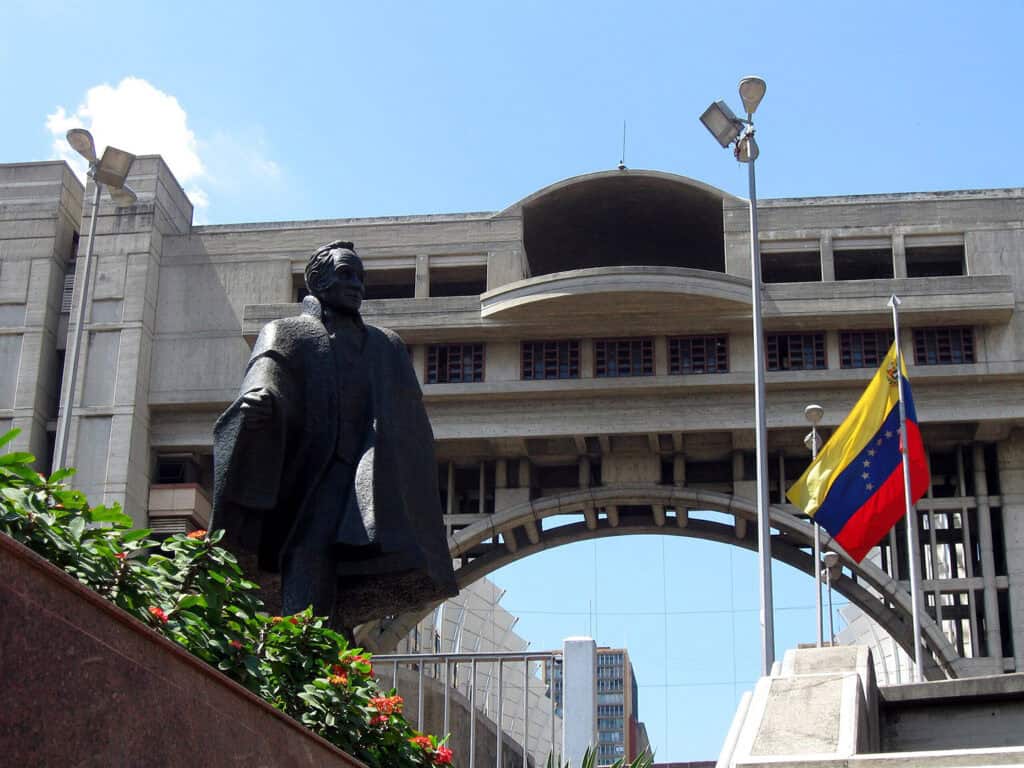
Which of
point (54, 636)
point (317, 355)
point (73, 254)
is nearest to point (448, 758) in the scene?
point (317, 355)

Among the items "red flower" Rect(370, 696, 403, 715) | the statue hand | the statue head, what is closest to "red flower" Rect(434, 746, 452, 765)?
"red flower" Rect(370, 696, 403, 715)

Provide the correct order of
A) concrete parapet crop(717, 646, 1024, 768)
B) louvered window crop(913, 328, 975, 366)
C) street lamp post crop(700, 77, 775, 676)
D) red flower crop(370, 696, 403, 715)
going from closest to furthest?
red flower crop(370, 696, 403, 715), concrete parapet crop(717, 646, 1024, 768), street lamp post crop(700, 77, 775, 676), louvered window crop(913, 328, 975, 366)

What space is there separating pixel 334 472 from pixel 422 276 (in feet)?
83.9

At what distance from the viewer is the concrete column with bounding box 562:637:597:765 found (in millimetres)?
6797

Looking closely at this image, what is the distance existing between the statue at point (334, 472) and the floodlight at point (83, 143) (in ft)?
51.7

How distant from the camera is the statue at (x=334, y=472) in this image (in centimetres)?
651

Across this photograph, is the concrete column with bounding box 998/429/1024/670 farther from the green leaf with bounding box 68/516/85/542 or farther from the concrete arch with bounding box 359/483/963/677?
the green leaf with bounding box 68/516/85/542

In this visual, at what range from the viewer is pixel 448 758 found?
5863 mm

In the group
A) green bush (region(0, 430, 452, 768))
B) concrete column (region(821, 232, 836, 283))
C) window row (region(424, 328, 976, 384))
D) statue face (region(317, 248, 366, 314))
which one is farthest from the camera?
concrete column (region(821, 232, 836, 283))

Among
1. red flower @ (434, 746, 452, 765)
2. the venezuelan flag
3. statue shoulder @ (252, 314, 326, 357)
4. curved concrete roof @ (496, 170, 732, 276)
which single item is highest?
curved concrete roof @ (496, 170, 732, 276)

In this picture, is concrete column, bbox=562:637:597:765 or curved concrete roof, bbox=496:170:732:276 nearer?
concrete column, bbox=562:637:597:765

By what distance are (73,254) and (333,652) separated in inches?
1166

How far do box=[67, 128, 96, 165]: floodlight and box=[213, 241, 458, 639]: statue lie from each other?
15.7 meters

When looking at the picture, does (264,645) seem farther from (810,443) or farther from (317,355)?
(810,443)
